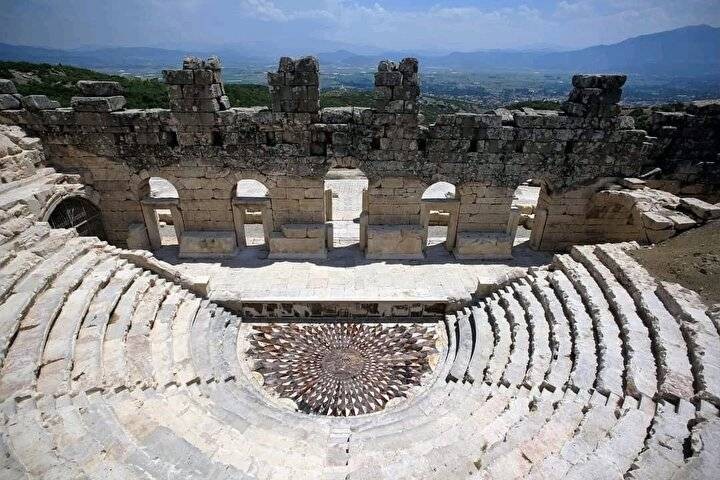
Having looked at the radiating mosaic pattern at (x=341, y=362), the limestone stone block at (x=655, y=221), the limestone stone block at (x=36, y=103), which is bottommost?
the radiating mosaic pattern at (x=341, y=362)

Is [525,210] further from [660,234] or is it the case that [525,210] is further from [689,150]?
[660,234]

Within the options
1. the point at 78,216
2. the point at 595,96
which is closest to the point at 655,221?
the point at 595,96

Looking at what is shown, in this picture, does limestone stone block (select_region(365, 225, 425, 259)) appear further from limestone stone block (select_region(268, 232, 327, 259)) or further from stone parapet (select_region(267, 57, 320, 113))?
stone parapet (select_region(267, 57, 320, 113))

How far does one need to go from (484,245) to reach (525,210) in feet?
14.0

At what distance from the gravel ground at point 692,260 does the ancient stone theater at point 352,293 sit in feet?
0.24

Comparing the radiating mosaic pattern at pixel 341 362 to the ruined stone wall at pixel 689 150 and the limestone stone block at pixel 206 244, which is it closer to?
the limestone stone block at pixel 206 244

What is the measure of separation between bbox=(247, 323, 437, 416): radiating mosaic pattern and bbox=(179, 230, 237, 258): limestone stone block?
3.44 m

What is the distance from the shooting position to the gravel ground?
7.16 meters

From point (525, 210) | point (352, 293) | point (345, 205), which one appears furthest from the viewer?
point (345, 205)

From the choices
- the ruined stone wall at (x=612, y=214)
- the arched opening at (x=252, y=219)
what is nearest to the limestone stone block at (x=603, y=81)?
the ruined stone wall at (x=612, y=214)

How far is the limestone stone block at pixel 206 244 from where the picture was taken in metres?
11.5

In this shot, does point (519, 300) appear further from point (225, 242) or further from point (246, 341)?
point (225, 242)

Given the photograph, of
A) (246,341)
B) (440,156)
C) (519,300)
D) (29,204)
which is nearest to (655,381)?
(519,300)

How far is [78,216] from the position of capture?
11.1 m
